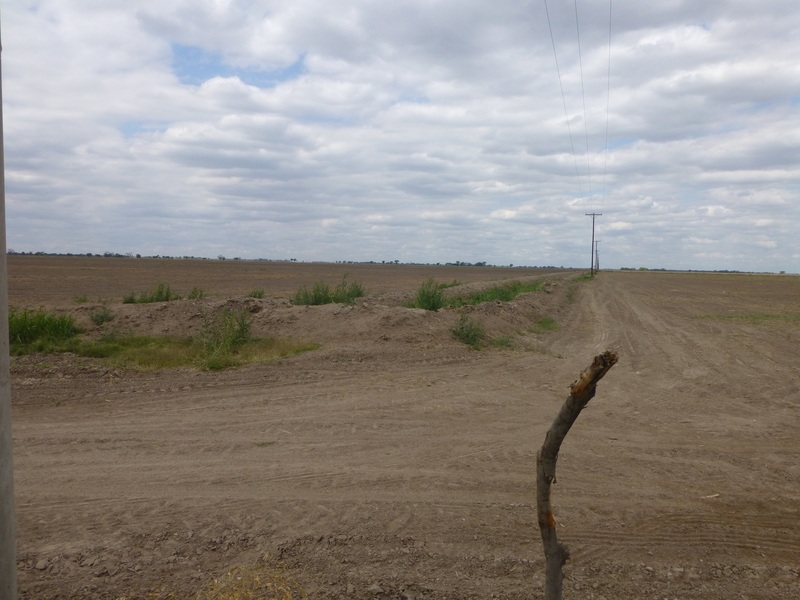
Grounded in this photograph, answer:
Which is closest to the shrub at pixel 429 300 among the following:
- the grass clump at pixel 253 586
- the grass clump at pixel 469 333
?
the grass clump at pixel 469 333

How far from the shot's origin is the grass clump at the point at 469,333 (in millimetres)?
17109

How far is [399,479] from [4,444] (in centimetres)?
446

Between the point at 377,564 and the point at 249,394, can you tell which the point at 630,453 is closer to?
the point at 377,564

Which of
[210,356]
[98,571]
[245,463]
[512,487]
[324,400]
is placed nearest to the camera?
[98,571]

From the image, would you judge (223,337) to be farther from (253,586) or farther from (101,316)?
(253,586)

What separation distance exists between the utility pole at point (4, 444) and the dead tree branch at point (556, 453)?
258 centimetres

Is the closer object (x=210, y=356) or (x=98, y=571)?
(x=98, y=571)

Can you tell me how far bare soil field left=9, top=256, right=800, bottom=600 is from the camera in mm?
Result: 5211

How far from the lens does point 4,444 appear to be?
11.0ft

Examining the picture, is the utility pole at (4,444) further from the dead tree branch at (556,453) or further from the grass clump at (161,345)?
the grass clump at (161,345)

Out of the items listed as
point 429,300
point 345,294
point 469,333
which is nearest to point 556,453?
point 469,333

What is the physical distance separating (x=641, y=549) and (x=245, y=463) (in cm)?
425

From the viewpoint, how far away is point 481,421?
981 centimetres

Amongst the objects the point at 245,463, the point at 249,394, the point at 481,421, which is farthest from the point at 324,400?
the point at 245,463
